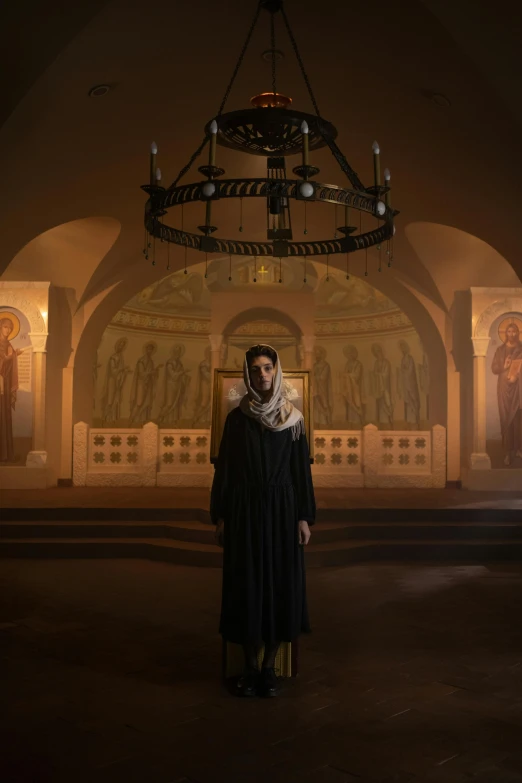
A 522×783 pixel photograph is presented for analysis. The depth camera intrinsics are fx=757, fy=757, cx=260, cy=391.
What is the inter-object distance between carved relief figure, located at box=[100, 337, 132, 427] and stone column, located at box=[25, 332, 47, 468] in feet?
16.8

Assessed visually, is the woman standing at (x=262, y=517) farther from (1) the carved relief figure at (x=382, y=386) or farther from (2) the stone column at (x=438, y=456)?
(1) the carved relief figure at (x=382, y=386)

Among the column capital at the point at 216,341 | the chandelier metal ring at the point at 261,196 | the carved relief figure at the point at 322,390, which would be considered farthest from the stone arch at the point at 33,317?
the carved relief figure at the point at 322,390

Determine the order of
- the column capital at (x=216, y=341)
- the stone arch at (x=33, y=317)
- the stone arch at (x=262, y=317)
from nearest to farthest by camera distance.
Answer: the stone arch at (x=33, y=317) < the column capital at (x=216, y=341) < the stone arch at (x=262, y=317)

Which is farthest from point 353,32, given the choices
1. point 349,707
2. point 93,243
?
point 93,243

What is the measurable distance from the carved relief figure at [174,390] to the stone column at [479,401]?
8.19 m

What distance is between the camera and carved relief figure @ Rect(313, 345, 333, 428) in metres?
19.6

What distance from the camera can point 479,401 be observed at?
45.4 ft

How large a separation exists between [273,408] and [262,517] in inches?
26.2

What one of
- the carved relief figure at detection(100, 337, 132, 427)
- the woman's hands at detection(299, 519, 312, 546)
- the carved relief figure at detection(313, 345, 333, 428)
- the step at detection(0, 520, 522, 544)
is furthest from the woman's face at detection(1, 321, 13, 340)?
the woman's hands at detection(299, 519, 312, 546)

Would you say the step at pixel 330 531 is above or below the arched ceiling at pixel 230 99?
below

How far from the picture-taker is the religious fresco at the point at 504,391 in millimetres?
13672

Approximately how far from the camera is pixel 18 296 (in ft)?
44.1

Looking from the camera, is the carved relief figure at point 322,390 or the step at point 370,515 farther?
the carved relief figure at point 322,390

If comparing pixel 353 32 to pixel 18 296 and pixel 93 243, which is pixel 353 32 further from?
pixel 18 296
